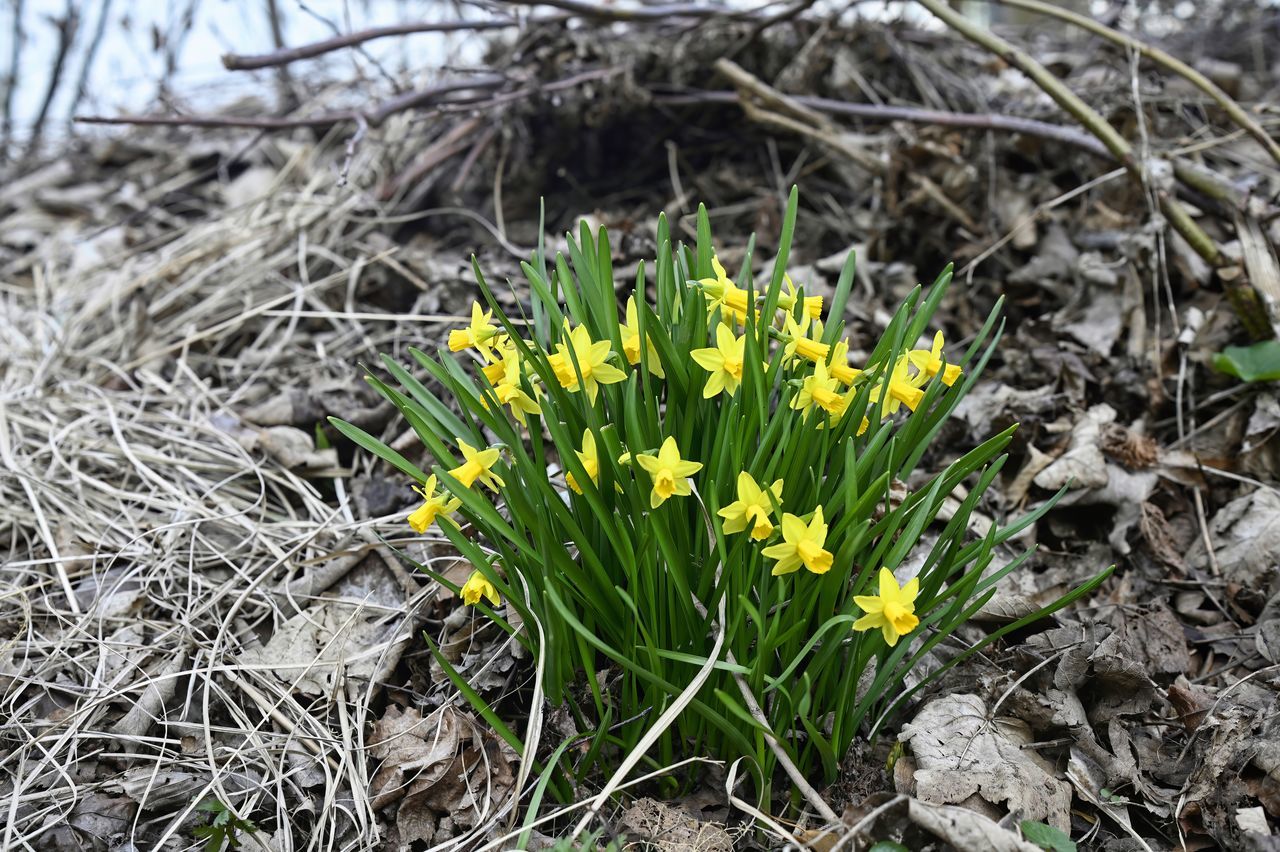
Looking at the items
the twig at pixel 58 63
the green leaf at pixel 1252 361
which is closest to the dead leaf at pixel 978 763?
the green leaf at pixel 1252 361

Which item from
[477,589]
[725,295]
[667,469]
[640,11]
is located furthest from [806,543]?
[640,11]

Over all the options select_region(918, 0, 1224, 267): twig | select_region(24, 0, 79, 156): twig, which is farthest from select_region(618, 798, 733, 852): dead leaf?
select_region(24, 0, 79, 156): twig

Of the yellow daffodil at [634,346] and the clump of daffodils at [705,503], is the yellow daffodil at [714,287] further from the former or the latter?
the yellow daffodil at [634,346]

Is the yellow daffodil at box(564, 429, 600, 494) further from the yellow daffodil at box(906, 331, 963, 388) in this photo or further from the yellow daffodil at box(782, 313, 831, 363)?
the yellow daffodil at box(906, 331, 963, 388)

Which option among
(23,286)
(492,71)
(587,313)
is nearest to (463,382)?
(587,313)

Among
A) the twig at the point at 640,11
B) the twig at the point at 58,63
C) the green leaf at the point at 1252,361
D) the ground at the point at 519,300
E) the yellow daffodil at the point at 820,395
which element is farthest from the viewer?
the twig at the point at 58,63

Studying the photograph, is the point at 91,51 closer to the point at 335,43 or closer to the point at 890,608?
the point at 335,43
